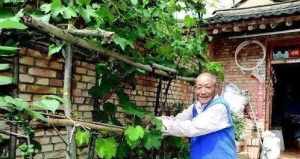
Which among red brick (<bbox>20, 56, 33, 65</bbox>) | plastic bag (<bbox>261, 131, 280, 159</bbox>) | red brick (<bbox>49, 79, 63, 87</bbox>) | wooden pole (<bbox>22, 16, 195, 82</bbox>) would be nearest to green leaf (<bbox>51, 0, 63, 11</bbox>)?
wooden pole (<bbox>22, 16, 195, 82</bbox>)

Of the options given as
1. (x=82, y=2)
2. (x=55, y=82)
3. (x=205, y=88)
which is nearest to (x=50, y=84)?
(x=55, y=82)

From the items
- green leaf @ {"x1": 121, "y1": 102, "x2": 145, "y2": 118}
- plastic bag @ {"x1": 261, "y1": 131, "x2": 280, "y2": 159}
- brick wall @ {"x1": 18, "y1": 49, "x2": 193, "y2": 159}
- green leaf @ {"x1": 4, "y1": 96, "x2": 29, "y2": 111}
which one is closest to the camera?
green leaf @ {"x1": 4, "y1": 96, "x2": 29, "y2": 111}

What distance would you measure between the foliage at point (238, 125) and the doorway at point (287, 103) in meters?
3.13

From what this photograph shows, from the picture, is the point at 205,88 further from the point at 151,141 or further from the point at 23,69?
the point at 23,69

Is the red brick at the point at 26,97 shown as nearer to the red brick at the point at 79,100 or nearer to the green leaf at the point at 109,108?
the red brick at the point at 79,100

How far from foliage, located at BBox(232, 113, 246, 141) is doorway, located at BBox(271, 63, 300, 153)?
3.13m

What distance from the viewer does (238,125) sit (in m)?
9.47

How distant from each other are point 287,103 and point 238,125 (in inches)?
206

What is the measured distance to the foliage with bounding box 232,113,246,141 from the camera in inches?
364

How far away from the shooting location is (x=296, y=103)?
14.0 meters

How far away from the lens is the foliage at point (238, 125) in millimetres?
9255

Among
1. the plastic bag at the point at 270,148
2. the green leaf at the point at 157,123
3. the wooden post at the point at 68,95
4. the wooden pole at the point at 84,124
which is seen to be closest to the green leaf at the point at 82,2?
the wooden post at the point at 68,95

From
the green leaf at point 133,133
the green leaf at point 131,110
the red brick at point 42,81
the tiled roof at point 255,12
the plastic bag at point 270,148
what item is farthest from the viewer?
the plastic bag at point 270,148

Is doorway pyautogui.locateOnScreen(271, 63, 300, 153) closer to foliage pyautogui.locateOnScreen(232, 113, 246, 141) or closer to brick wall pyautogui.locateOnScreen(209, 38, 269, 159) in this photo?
brick wall pyautogui.locateOnScreen(209, 38, 269, 159)
